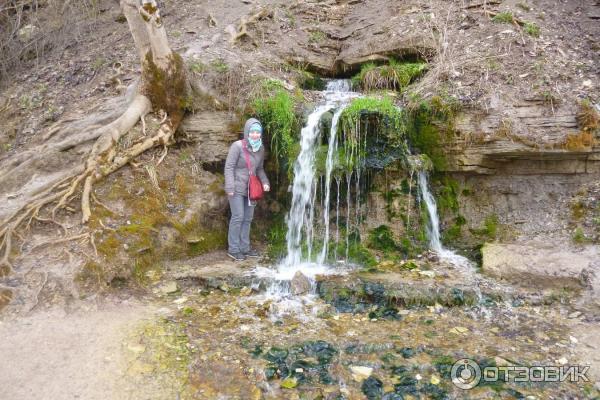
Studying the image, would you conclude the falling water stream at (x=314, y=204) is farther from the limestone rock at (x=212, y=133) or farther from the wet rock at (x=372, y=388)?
the wet rock at (x=372, y=388)

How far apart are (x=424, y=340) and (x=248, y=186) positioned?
10.5 feet

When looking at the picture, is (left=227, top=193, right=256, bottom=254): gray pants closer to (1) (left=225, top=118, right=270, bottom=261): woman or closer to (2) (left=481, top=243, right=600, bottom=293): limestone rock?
(1) (left=225, top=118, right=270, bottom=261): woman

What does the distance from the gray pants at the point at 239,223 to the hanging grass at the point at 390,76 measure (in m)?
3.65

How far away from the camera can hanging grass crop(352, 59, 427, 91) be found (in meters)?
8.02

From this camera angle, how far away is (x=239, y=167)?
6250 millimetres

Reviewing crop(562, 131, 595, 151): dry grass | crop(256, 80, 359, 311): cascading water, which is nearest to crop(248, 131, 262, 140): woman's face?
crop(256, 80, 359, 311): cascading water

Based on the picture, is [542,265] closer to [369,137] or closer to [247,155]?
[369,137]

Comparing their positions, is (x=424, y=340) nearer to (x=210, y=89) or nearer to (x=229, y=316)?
(x=229, y=316)

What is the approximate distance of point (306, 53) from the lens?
32.1 ft

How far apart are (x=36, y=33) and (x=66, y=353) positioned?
961 cm

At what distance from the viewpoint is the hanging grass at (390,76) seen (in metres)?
8.02

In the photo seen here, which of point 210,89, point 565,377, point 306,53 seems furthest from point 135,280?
point 306,53

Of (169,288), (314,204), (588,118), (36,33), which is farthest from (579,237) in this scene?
(36,33)

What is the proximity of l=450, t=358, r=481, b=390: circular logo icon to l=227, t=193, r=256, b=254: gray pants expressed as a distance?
11.6 feet
